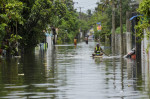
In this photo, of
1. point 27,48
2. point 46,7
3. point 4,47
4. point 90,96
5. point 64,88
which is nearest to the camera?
point 90,96

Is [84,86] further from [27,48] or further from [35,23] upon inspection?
[27,48]

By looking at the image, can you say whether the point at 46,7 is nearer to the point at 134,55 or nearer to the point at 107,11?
the point at 134,55

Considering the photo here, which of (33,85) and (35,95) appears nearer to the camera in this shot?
(35,95)

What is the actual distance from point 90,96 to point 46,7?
3036 centimetres

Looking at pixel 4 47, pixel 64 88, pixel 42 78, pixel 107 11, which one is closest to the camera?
pixel 64 88

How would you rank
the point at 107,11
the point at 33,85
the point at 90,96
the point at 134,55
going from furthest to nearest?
the point at 107,11 → the point at 134,55 → the point at 33,85 → the point at 90,96

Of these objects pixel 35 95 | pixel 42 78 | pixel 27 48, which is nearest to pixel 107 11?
pixel 27 48

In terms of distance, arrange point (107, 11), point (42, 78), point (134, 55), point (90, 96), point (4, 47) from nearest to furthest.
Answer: point (90, 96), point (42, 78), point (134, 55), point (4, 47), point (107, 11)

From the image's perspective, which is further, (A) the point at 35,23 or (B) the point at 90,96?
(A) the point at 35,23

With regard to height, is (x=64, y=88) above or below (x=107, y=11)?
below

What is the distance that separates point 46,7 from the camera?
43.0 meters

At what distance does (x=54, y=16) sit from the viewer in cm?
4406

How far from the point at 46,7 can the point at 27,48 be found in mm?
6743

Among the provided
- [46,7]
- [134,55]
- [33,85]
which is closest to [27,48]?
[46,7]
